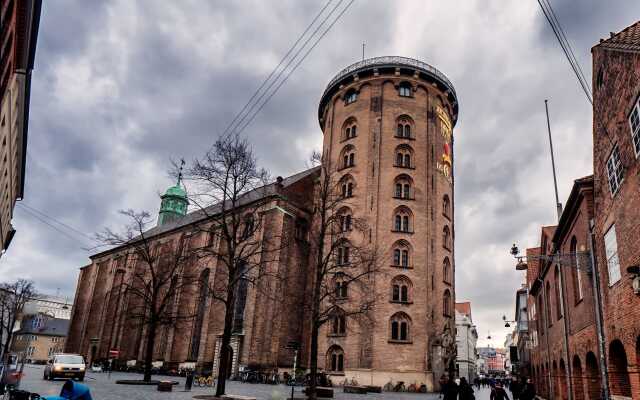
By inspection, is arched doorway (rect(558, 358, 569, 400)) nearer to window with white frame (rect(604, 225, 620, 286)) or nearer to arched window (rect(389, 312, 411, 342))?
window with white frame (rect(604, 225, 620, 286))

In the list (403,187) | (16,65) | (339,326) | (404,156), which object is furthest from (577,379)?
(404,156)

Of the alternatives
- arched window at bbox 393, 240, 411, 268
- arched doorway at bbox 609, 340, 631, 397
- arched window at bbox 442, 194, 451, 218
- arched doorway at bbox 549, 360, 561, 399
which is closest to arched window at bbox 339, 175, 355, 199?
arched window at bbox 393, 240, 411, 268

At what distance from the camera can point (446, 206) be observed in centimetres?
4194

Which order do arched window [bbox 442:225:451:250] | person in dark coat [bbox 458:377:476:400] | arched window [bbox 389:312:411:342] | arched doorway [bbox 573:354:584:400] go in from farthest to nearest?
1. arched window [bbox 442:225:451:250]
2. arched window [bbox 389:312:411:342]
3. arched doorway [bbox 573:354:584:400]
4. person in dark coat [bbox 458:377:476:400]

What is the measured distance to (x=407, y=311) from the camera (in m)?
35.8

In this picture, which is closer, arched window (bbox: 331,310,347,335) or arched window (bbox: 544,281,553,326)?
arched window (bbox: 544,281,553,326)

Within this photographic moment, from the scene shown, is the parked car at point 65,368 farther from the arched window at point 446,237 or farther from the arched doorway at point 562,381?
the arched window at point 446,237

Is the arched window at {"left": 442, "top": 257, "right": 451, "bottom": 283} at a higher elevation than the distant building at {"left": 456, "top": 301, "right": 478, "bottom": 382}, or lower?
higher

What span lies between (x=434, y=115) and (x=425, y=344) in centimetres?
2030

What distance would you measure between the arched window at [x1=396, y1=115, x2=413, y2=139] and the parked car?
96.9ft

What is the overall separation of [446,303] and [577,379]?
821 inches

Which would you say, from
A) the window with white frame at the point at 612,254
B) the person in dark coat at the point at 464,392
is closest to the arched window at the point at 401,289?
the person in dark coat at the point at 464,392

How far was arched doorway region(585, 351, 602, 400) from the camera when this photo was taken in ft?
49.2

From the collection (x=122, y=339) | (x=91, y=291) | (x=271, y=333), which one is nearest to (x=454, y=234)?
(x=271, y=333)
